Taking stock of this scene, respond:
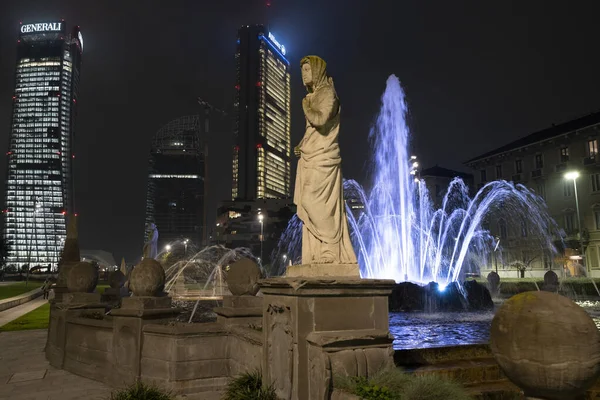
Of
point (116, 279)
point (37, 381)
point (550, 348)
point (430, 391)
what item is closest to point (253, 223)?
point (116, 279)

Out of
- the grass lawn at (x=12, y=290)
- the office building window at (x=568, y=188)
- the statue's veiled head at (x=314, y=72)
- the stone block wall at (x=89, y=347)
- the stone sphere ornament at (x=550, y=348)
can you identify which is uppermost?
Result: the office building window at (x=568, y=188)

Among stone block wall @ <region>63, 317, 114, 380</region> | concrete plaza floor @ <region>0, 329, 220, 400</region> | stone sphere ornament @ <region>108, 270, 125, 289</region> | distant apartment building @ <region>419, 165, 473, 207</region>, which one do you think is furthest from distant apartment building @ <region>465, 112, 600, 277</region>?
concrete plaza floor @ <region>0, 329, 220, 400</region>

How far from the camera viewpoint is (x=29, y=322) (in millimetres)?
22062

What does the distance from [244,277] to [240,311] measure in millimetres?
729

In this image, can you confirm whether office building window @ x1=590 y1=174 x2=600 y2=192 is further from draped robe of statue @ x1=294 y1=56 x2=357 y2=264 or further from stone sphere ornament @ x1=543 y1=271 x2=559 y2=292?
draped robe of statue @ x1=294 y1=56 x2=357 y2=264

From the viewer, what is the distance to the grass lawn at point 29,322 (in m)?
20.4

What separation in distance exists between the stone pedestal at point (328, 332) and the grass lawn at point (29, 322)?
62.6ft

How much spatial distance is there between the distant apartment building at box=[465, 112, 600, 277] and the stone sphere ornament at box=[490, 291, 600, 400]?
49260mm

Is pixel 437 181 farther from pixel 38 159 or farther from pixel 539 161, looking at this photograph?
pixel 38 159

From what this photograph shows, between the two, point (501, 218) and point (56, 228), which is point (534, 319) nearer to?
point (501, 218)

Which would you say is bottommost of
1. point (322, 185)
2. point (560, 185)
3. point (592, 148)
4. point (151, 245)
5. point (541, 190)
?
point (322, 185)

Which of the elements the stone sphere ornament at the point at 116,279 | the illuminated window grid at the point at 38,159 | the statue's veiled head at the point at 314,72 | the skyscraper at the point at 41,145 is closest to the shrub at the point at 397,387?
the statue's veiled head at the point at 314,72

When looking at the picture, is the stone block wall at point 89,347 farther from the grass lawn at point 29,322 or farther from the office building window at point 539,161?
the office building window at point 539,161

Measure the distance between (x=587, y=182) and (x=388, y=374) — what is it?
55874 millimetres
